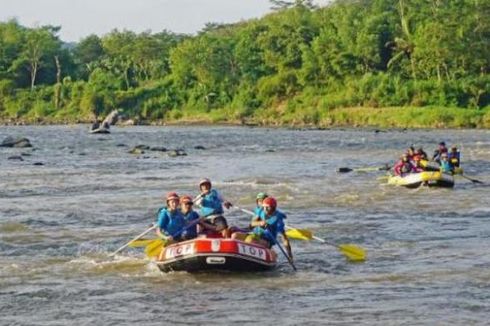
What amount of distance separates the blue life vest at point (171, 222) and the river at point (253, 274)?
0.78 m

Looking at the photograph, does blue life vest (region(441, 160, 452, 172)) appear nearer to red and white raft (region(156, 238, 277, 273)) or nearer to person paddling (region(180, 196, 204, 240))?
person paddling (region(180, 196, 204, 240))

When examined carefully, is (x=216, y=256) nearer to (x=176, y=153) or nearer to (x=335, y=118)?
(x=176, y=153)

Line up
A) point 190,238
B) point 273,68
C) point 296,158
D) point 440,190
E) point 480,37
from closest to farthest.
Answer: point 190,238 < point 440,190 < point 296,158 < point 480,37 < point 273,68

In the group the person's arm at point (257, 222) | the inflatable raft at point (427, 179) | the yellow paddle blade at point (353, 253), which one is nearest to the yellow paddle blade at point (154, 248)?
the person's arm at point (257, 222)

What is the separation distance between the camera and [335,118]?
86625mm

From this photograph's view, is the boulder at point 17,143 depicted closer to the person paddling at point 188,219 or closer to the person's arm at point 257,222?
the person paddling at point 188,219

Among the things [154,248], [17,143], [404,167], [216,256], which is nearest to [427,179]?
[404,167]

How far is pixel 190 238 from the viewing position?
1617cm

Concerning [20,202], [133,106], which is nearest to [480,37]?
[133,106]

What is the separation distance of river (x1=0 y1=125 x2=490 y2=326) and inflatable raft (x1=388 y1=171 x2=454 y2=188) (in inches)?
14.0

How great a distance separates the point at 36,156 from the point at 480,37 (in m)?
A: 51.0

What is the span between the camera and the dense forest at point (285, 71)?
276ft

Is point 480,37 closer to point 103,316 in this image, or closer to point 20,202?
point 20,202

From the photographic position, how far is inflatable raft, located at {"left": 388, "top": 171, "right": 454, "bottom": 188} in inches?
1116
